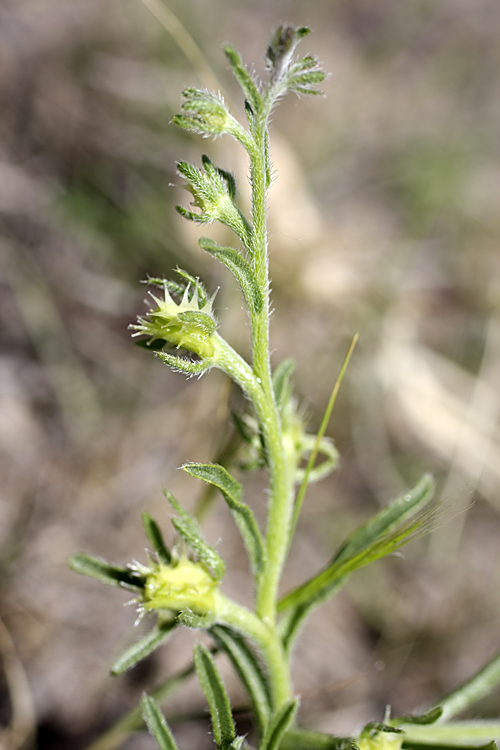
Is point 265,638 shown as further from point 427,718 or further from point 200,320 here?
point 200,320

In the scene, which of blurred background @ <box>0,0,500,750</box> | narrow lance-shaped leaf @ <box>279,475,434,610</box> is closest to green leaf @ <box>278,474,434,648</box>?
narrow lance-shaped leaf @ <box>279,475,434,610</box>

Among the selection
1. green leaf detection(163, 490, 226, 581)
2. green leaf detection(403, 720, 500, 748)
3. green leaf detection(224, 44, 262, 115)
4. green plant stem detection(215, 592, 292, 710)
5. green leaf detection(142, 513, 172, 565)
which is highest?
green leaf detection(224, 44, 262, 115)

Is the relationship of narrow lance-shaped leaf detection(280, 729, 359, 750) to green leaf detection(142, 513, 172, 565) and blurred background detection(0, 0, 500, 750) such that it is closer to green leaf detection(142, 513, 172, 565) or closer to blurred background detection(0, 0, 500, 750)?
green leaf detection(142, 513, 172, 565)

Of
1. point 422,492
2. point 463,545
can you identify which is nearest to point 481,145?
point 463,545

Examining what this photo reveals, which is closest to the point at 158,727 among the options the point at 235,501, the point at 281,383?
the point at 235,501

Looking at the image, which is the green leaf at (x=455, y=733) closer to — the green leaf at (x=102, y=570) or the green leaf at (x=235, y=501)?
the green leaf at (x=235, y=501)
